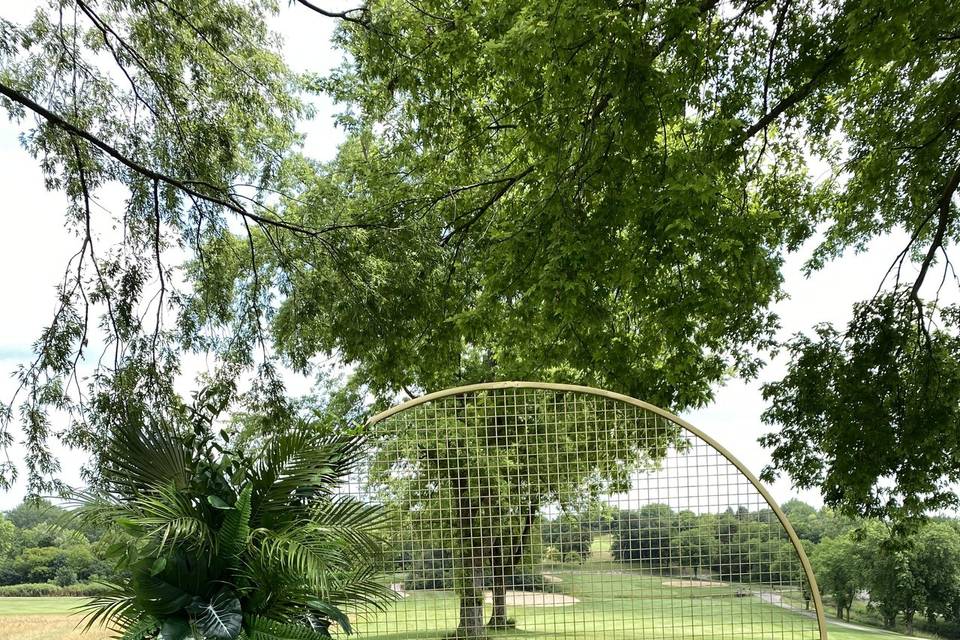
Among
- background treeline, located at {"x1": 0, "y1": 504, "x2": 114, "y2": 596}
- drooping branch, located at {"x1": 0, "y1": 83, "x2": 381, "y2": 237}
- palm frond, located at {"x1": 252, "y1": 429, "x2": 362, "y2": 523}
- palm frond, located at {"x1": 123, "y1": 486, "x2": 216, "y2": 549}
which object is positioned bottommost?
background treeline, located at {"x1": 0, "y1": 504, "x2": 114, "y2": 596}

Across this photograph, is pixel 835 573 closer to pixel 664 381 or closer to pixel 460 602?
pixel 664 381

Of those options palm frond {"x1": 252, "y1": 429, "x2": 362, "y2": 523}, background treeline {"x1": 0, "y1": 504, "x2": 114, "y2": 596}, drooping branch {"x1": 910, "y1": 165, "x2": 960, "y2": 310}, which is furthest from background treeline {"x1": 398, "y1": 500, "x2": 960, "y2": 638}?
background treeline {"x1": 0, "y1": 504, "x2": 114, "y2": 596}

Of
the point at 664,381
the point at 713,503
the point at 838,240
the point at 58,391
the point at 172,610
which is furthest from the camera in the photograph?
the point at 838,240

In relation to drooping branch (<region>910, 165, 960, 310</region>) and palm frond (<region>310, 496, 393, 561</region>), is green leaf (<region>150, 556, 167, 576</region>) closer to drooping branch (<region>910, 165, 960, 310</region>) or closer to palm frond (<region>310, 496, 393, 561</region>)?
palm frond (<region>310, 496, 393, 561</region>)

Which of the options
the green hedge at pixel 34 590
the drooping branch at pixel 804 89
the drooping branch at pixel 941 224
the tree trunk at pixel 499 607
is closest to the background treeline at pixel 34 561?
the green hedge at pixel 34 590

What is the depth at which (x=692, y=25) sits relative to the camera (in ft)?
15.3

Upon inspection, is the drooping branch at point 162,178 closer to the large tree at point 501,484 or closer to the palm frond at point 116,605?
the large tree at point 501,484

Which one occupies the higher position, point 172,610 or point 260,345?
point 260,345

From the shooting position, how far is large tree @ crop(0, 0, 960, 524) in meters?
5.14

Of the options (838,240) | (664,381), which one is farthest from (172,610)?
(838,240)

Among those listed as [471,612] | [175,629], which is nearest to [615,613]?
[471,612]

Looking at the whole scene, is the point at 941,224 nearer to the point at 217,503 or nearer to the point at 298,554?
the point at 298,554

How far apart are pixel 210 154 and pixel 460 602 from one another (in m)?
3.91

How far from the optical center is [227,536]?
8.99 feet
